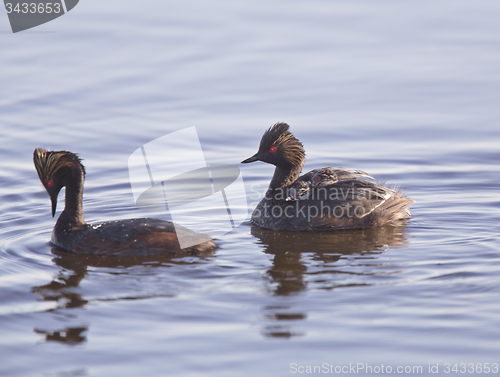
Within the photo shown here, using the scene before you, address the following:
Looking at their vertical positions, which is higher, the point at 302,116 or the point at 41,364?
the point at 302,116

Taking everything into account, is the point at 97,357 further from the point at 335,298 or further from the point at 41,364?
the point at 335,298

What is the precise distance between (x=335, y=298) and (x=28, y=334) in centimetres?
299

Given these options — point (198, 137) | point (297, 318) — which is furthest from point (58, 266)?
point (198, 137)

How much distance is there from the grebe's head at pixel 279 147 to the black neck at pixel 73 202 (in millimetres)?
2467

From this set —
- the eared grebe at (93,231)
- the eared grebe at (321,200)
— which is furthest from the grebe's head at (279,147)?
the eared grebe at (93,231)

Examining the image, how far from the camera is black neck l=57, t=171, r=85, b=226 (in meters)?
8.78

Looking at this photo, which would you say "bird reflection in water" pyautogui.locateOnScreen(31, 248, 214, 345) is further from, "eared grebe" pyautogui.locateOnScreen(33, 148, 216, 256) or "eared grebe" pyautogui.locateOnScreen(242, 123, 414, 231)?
"eared grebe" pyautogui.locateOnScreen(242, 123, 414, 231)

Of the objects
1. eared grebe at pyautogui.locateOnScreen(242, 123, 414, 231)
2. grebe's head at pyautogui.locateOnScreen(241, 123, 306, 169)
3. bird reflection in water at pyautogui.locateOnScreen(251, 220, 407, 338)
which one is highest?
grebe's head at pyautogui.locateOnScreen(241, 123, 306, 169)

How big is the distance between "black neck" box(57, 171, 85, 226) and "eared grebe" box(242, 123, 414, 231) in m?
2.57

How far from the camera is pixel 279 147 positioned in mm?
10102

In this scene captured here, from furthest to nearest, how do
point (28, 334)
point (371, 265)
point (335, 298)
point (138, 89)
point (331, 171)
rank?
point (138, 89), point (331, 171), point (371, 265), point (335, 298), point (28, 334)

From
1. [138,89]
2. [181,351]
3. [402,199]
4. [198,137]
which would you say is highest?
[138,89]

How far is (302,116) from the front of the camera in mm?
13992

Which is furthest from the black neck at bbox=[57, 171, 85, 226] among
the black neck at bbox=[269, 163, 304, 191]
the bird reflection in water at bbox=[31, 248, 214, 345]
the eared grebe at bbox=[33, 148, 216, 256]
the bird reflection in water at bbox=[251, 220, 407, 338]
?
the black neck at bbox=[269, 163, 304, 191]
